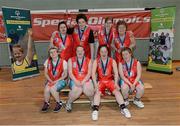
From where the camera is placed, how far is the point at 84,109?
3838 mm

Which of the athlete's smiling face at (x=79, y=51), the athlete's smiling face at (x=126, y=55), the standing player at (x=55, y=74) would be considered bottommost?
the standing player at (x=55, y=74)

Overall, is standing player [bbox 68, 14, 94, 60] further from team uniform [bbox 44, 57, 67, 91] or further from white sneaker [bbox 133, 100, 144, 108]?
white sneaker [bbox 133, 100, 144, 108]

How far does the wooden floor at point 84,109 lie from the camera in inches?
135

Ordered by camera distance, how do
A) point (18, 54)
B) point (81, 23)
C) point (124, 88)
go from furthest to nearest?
point (18, 54) < point (81, 23) < point (124, 88)

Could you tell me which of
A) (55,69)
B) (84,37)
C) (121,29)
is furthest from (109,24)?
(55,69)

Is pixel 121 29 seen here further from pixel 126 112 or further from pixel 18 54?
pixel 18 54

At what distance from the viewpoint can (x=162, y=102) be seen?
4.05 metres

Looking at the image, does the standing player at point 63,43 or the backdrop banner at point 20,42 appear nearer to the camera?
the standing player at point 63,43

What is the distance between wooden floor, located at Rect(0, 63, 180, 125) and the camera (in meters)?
3.42

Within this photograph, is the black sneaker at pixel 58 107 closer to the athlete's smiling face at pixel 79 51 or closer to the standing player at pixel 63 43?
the athlete's smiling face at pixel 79 51

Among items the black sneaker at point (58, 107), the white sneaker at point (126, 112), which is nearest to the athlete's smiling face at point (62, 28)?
the black sneaker at point (58, 107)

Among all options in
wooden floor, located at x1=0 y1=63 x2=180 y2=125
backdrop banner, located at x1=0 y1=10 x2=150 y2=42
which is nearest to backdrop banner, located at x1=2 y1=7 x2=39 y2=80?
wooden floor, located at x1=0 y1=63 x2=180 y2=125

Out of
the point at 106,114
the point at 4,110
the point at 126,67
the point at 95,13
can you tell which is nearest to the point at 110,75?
the point at 126,67

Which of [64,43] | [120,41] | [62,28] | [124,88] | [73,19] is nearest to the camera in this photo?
[124,88]
